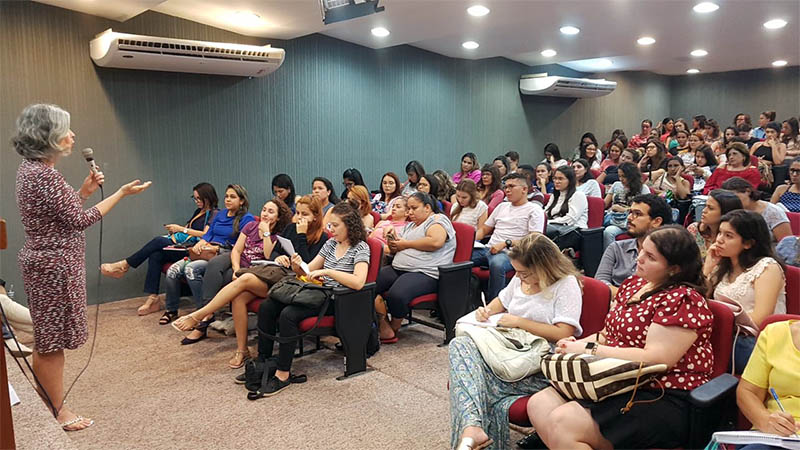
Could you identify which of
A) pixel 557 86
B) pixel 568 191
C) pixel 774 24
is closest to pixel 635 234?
pixel 568 191

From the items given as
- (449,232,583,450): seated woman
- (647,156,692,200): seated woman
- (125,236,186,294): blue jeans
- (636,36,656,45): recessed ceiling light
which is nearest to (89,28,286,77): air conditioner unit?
(125,236,186,294): blue jeans

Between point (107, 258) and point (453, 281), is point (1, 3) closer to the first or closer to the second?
point (107, 258)

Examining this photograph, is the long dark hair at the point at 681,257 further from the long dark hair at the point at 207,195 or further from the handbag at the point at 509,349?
the long dark hair at the point at 207,195

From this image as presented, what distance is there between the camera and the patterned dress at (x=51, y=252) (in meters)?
2.43

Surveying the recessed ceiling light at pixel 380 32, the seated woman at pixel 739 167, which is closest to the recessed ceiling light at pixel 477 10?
the recessed ceiling light at pixel 380 32

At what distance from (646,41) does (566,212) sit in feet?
12.4

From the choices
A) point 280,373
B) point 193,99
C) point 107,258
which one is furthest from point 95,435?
point 193,99

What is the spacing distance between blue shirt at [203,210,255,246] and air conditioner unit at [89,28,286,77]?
1.41m

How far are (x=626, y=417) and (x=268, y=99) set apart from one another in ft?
17.0

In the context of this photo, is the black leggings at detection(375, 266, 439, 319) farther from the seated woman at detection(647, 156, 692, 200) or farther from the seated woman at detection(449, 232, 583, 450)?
the seated woman at detection(647, 156, 692, 200)

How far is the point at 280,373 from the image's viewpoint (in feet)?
10.8

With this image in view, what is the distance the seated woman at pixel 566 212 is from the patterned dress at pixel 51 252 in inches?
142

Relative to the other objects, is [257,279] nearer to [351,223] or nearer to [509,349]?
[351,223]

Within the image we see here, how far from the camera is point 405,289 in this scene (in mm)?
3791
